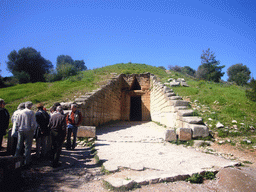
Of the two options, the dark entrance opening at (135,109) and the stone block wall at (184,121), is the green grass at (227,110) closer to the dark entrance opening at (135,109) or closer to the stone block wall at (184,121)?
the stone block wall at (184,121)

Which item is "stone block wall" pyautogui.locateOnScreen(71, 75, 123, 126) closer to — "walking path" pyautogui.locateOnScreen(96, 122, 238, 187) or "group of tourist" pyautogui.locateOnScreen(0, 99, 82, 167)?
"group of tourist" pyautogui.locateOnScreen(0, 99, 82, 167)

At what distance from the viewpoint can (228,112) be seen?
7484mm

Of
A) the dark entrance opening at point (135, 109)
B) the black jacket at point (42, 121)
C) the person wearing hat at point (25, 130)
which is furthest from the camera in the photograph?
the dark entrance opening at point (135, 109)

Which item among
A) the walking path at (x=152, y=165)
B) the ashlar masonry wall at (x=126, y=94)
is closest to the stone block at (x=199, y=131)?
the walking path at (x=152, y=165)

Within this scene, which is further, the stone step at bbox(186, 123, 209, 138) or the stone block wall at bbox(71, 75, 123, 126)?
the stone block wall at bbox(71, 75, 123, 126)

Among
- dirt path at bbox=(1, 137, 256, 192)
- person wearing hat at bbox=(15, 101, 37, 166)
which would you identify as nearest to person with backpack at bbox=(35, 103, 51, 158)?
dirt path at bbox=(1, 137, 256, 192)

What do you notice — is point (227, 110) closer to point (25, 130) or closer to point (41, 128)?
point (41, 128)

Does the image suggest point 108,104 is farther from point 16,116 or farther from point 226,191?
point 226,191

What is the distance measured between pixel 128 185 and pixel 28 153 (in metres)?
2.65

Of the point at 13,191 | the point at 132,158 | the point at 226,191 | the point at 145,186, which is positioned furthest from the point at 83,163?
the point at 226,191

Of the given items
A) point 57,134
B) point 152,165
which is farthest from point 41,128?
point 152,165

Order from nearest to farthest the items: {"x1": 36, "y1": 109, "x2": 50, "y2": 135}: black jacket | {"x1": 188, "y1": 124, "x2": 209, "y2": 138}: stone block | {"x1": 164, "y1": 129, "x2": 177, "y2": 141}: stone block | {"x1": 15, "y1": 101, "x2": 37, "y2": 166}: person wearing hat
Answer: {"x1": 15, "y1": 101, "x2": 37, "y2": 166}: person wearing hat, {"x1": 36, "y1": 109, "x2": 50, "y2": 135}: black jacket, {"x1": 188, "y1": 124, "x2": 209, "y2": 138}: stone block, {"x1": 164, "y1": 129, "x2": 177, "y2": 141}: stone block

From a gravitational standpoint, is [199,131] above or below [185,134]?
above

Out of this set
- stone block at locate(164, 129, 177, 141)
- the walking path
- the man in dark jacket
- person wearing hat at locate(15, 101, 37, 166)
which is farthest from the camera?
stone block at locate(164, 129, 177, 141)
